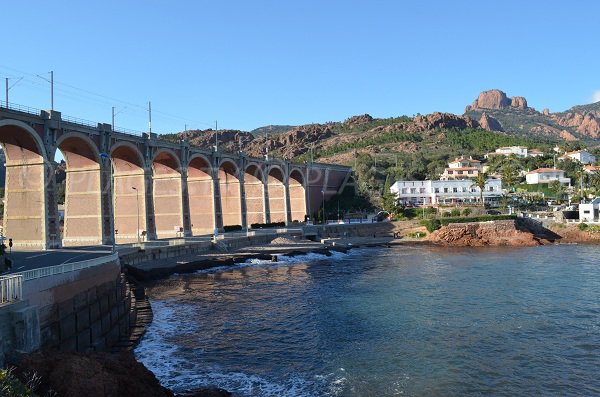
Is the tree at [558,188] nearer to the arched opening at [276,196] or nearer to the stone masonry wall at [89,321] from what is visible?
the arched opening at [276,196]

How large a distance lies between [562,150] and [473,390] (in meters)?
155

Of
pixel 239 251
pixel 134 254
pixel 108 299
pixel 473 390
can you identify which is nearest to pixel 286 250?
pixel 239 251

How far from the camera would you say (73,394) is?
1205 cm

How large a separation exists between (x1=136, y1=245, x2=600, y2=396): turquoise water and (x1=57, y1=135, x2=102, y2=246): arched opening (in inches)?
504

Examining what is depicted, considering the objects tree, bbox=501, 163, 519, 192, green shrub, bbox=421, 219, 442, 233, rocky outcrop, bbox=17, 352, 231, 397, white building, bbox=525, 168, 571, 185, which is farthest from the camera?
white building, bbox=525, 168, 571, 185

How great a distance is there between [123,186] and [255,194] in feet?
109

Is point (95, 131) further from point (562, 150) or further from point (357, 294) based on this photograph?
point (562, 150)

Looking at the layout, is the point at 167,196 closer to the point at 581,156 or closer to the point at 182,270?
the point at 182,270

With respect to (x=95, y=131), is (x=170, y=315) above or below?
below

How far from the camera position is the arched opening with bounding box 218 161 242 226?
3164 inches

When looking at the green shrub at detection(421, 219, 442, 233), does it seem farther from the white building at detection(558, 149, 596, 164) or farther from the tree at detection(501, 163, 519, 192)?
the white building at detection(558, 149, 596, 164)

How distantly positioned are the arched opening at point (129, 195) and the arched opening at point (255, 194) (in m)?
29.7

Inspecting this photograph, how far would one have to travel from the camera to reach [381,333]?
25047mm

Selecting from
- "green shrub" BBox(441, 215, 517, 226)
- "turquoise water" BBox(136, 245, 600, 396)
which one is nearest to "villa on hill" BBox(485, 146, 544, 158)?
"green shrub" BBox(441, 215, 517, 226)
